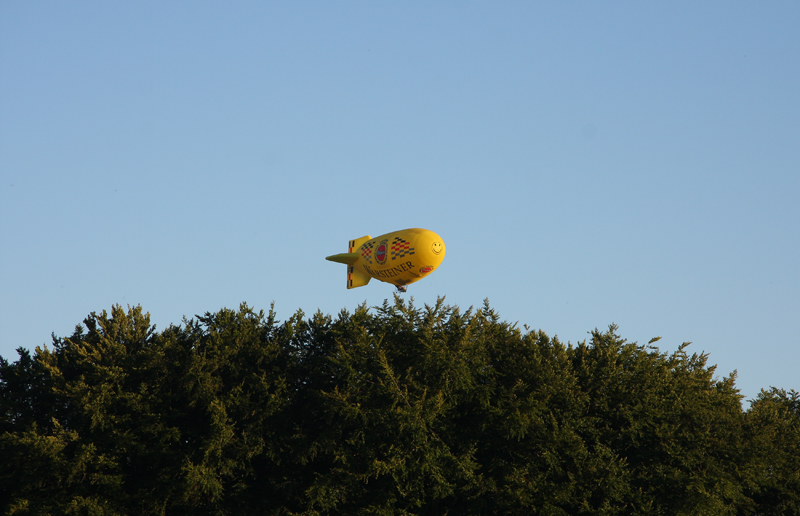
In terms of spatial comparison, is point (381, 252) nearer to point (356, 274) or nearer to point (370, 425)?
point (356, 274)

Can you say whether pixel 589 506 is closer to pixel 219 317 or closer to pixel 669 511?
pixel 669 511

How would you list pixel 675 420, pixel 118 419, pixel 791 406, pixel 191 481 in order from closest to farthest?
pixel 191 481, pixel 118 419, pixel 675 420, pixel 791 406

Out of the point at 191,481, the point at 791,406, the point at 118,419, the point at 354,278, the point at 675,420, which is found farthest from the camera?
the point at 791,406

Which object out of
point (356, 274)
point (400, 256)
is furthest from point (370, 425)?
point (356, 274)

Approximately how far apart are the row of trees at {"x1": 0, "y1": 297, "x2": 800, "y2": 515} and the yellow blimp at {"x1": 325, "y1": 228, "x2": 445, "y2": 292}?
82.1 inches

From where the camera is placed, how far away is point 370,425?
127ft

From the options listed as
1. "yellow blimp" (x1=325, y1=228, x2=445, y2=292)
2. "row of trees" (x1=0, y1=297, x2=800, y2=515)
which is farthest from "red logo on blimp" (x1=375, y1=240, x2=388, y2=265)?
"row of trees" (x1=0, y1=297, x2=800, y2=515)

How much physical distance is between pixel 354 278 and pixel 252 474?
13018 millimetres

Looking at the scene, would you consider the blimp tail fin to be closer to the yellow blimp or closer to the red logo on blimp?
the yellow blimp

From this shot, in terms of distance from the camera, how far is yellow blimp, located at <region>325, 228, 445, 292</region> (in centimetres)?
4191

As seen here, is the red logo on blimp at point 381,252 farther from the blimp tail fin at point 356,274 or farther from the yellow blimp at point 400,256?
the blimp tail fin at point 356,274

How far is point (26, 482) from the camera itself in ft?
123

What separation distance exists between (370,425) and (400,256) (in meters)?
8.53

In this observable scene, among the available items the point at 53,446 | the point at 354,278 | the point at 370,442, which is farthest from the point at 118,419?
the point at 354,278
